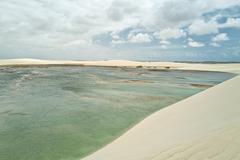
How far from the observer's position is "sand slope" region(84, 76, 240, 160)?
169 inches

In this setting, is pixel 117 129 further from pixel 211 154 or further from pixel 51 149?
pixel 211 154

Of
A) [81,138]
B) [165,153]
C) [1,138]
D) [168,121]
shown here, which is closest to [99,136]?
[81,138]

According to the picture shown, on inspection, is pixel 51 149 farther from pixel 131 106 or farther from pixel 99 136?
pixel 131 106

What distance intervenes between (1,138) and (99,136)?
318 cm

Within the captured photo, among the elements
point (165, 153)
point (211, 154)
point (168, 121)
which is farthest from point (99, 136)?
point (211, 154)

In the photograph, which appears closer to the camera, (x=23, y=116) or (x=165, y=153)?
(x=165, y=153)

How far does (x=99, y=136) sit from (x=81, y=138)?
25.6 inches

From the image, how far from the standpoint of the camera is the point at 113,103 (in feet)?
45.9

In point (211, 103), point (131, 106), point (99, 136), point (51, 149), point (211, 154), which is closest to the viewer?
point (211, 154)

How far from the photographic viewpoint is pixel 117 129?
9094mm

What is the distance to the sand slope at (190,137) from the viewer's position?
4.30m

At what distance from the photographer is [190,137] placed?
5457 millimetres

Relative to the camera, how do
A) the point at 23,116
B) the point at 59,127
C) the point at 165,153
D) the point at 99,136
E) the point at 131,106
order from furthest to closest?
the point at 131,106
the point at 23,116
the point at 59,127
the point at 99,136
the point at 165,153

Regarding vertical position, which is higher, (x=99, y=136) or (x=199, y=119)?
(x=199, y=119)
